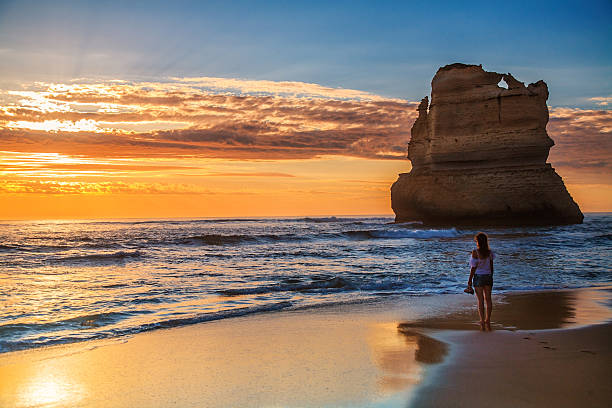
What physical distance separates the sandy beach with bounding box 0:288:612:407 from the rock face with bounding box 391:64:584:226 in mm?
31070

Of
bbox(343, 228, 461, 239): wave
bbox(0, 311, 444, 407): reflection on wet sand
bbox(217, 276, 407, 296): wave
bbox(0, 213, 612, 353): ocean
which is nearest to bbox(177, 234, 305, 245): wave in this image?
bbox(343, 228, 461, 239): wave

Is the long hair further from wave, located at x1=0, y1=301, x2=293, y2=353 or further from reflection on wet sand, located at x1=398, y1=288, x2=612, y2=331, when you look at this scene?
wave, located at x1=0, y1=301, x2=293, y2=353

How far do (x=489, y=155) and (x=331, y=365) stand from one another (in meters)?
36.0

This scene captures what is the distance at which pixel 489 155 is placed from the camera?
3797 cm

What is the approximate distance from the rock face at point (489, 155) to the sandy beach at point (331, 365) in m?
31.1

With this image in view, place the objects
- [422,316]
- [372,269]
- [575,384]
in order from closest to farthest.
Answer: [575,384] → [422,316] → [372,269]

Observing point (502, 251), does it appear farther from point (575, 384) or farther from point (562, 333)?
point (575, 384)

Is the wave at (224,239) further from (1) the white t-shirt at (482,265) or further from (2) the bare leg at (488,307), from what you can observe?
(2) the bare leg at (488,307)

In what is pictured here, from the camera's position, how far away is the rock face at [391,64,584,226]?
120 ft

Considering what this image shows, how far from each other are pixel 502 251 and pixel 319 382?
17.5 meters

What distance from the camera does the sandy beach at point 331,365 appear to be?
4152mm

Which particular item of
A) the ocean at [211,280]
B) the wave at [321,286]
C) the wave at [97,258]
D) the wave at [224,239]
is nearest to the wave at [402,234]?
the wave at [224,239]

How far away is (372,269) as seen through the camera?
50.5 feet

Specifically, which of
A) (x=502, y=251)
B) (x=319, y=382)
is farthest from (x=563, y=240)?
(x=319, y=382)
